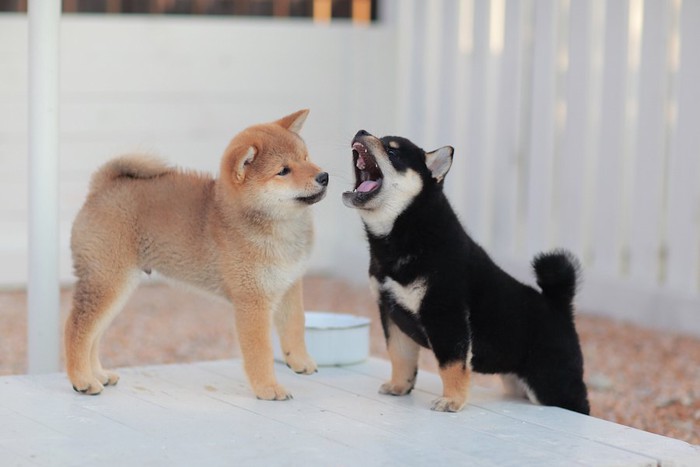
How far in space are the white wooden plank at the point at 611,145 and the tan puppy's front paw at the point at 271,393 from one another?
346 centimetres

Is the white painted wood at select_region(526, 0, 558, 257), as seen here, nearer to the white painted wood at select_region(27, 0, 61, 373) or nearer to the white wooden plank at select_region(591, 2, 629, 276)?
the white wooden plank at select_region(591, 2, 629, 276)

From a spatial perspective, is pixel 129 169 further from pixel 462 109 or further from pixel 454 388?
pixel 462 109

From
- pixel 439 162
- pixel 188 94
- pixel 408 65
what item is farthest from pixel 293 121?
pixel 408 65

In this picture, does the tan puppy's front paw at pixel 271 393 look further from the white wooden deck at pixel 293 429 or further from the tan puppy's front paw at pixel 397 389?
the tan puppy's front paw at pixel 397 389

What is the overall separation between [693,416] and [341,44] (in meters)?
4.16

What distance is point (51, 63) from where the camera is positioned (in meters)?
3.81

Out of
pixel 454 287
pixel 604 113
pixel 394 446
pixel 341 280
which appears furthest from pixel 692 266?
pixel 394 446

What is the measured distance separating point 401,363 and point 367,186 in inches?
25.0

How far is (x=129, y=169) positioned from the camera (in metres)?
3.47

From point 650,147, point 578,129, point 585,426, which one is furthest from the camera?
point 578,129

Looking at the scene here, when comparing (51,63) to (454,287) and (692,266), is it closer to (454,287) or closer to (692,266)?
(454,287)

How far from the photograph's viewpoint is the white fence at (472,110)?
6.06 m

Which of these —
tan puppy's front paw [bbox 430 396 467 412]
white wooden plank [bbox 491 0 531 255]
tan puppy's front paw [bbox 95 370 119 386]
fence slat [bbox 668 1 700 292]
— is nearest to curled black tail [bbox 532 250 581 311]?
tan puppy's front paw [bbox 430 396 467 412]

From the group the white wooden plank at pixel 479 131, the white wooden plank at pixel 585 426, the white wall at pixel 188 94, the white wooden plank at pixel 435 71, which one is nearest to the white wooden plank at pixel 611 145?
the white wooden plank at pixel 479 131
